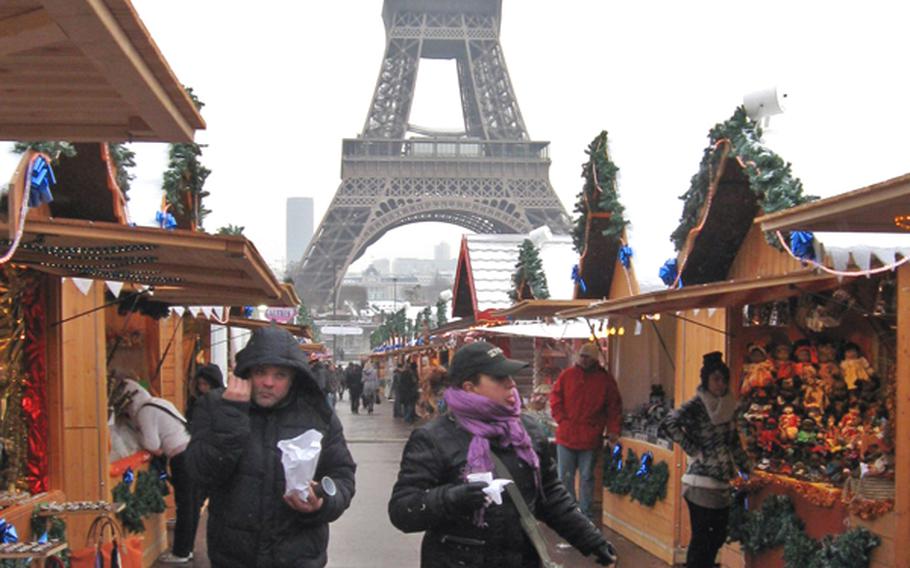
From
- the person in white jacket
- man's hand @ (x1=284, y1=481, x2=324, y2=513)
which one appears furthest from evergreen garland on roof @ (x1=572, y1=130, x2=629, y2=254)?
man's hand @ (x1=284, y1=481, x2=324, y2=513)

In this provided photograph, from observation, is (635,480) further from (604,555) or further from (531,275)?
(531,275)

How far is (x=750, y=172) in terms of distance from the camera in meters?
8.39

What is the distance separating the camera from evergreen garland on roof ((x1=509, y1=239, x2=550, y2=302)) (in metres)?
16.7

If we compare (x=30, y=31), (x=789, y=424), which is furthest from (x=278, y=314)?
(x=30, y=31)

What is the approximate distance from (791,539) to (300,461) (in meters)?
3.99

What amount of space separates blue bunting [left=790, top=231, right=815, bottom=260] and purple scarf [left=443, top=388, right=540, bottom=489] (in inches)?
166

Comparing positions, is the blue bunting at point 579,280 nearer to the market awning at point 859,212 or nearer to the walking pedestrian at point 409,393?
the market awning at point 859,212

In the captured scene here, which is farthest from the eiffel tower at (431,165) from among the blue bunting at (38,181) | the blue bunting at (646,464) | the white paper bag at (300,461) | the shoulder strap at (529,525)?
the shoulder strap at (529,525)

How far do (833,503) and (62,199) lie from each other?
5416 mm

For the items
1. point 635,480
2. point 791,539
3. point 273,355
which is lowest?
point 635,480

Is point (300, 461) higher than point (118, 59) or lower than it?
lower

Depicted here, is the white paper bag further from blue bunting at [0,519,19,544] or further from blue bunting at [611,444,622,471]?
blue bunting at [611,444,622,471]

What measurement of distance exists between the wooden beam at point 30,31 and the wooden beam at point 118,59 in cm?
6

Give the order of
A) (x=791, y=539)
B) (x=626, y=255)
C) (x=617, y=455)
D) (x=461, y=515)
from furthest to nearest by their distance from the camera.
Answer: (x=626, y=255) < (x=617, y=455) < (x=791, y=539) < (x=461, y=515)
